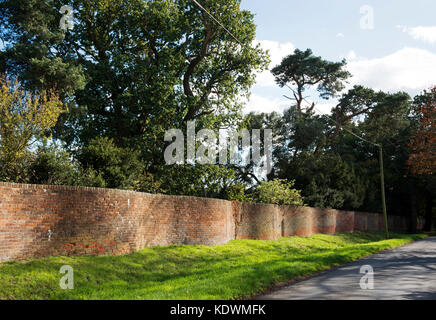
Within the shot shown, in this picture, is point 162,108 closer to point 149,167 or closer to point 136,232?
point 149,167

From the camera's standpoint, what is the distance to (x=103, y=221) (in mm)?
13367

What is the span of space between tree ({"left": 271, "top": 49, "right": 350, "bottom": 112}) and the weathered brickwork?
2521cm

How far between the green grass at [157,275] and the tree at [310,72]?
29.9 metres

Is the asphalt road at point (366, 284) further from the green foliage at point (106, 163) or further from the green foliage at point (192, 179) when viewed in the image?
the green foliage at point (192, 179)

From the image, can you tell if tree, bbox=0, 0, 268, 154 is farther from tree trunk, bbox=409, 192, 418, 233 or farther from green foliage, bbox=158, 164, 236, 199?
tree trunk, bbox=409, 192, 418, 233

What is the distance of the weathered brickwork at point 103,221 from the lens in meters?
10.9

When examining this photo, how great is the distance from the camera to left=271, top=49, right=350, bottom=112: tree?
145 ft

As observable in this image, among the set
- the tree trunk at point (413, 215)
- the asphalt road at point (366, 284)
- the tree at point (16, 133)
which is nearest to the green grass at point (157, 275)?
the asphalt road at point (366, 284)

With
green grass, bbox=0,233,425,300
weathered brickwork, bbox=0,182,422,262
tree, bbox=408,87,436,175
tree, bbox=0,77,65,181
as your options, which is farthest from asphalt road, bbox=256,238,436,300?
tree, bbox=408,87,436,175

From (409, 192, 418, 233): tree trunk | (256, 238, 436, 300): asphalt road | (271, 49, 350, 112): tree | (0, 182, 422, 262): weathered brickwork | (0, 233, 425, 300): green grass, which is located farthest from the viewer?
(409, 192, 418, 233): tree trunk

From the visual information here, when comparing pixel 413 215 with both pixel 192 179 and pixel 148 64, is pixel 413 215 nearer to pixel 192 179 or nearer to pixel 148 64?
pixel 192 179

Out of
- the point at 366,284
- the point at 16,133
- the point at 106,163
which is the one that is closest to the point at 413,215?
the point at 106,163

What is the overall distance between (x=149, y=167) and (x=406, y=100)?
→ 3416 centimetres
